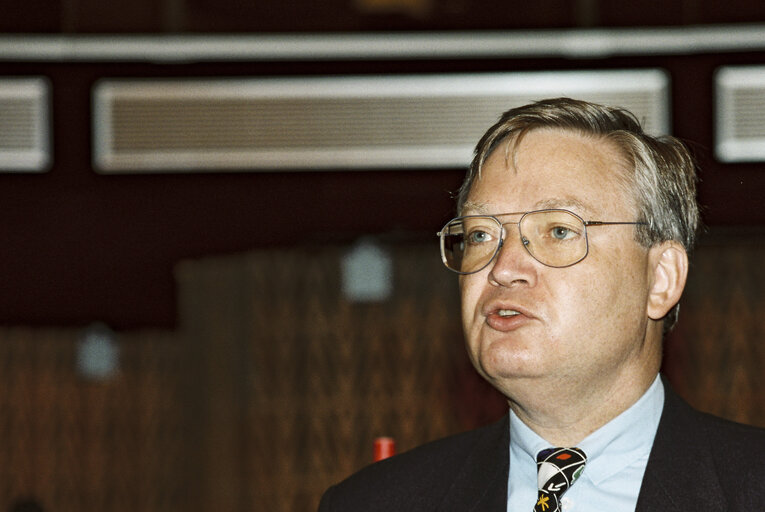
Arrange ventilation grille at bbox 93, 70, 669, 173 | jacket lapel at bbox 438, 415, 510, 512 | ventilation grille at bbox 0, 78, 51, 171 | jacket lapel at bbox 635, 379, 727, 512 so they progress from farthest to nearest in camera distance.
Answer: ventilation grille at bbox 0, 78, 51, 171 < ventilation grille at bbox 93, 70, 669, 173 < jacket lapel at bbox 438, 415, 510, 512 < jacket lapel at bbox 635, 379, 727, 512

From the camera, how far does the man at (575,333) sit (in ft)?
4.55

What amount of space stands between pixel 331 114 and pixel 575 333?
2.30 meters

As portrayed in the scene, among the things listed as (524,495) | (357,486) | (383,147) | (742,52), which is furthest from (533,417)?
(742,52)

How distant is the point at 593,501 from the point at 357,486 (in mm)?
375

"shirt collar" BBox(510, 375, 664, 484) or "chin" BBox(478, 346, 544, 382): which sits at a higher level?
"chin" BBox(478, 346, 544, 382)

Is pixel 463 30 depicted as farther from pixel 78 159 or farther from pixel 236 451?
pixel 236 451

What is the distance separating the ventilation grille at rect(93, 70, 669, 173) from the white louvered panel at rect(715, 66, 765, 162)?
0.71 feet

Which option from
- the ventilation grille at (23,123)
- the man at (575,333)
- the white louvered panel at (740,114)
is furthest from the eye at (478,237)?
the ventilation grille at (23,123)

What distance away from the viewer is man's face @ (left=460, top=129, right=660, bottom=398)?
4.56 ft

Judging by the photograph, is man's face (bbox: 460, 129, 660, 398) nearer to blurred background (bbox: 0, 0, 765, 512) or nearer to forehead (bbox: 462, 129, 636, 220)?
forehead (bbox: 462, 129, 636, 220)

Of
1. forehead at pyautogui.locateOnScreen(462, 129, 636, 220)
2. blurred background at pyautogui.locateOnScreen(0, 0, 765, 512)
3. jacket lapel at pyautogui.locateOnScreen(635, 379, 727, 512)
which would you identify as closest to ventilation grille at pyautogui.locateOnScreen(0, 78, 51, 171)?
blurred background at pyautogui.locateOnScreen(0, 0, 765, 512)

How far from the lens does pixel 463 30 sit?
140 inches

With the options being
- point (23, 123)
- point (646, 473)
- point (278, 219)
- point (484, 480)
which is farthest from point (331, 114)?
point (646, 473)

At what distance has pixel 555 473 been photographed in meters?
1.42
